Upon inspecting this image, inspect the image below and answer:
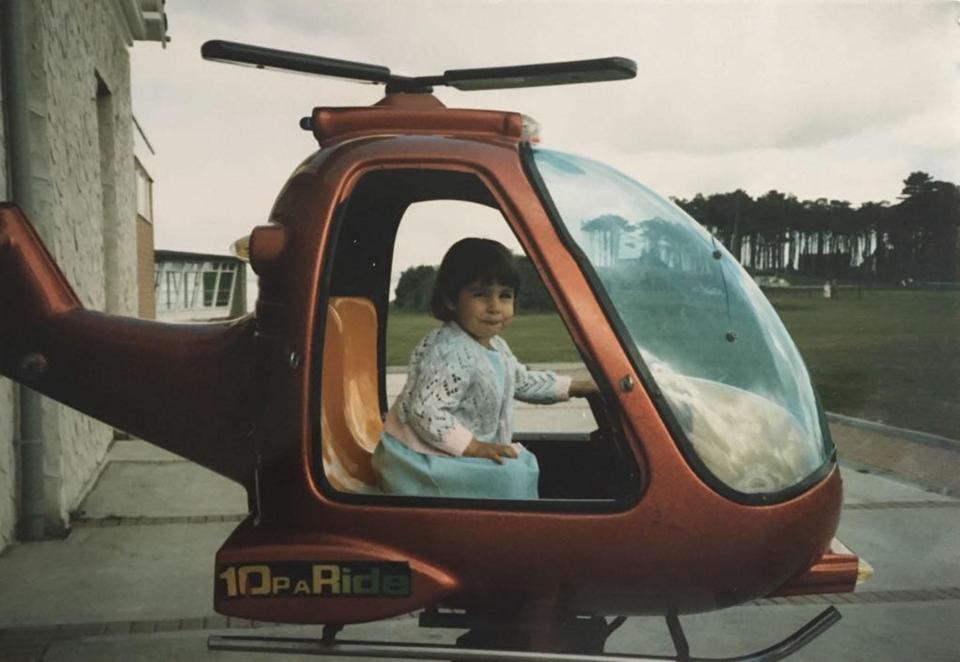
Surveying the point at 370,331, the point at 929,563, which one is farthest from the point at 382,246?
the point at 929,563

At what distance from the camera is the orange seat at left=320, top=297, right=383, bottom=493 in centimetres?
286

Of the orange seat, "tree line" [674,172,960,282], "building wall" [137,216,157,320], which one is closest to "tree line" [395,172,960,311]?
"tree line" [674,172,960,282]

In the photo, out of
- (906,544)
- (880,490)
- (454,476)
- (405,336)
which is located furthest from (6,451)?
(880,490)

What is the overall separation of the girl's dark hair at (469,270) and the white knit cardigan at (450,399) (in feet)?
0.25

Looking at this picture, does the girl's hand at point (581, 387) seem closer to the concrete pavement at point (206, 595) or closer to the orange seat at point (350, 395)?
the orange seat at point (350, 395)

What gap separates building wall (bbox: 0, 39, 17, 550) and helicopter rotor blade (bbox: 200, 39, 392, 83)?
277 cm

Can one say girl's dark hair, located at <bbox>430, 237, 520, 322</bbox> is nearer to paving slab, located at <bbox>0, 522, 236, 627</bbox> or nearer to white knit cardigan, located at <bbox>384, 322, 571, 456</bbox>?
white knit cardigan, located at <bbox>384, 322, 571, 456</bbox>

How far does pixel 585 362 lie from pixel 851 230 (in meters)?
7.73

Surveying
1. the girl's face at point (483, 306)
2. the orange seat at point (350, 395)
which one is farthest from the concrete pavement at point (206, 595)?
the girl's face at point (483, 306)

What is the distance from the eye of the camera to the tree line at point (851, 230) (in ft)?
11.8

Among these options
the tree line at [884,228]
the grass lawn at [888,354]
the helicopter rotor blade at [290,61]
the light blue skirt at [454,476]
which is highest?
the helicopter rotor blade at [290,61]

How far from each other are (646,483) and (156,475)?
18.3ft

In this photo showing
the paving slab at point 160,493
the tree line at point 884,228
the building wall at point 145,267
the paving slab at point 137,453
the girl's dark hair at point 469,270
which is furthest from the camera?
the building wall at point 145,267

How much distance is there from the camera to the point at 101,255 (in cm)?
727
